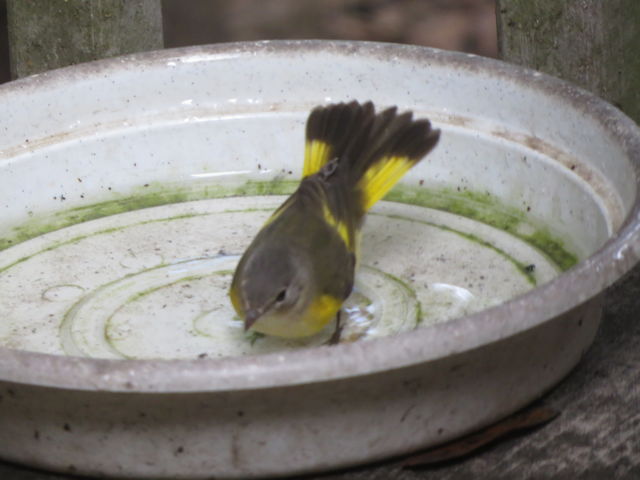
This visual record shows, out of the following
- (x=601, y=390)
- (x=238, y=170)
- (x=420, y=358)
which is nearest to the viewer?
(x=420, y=358)

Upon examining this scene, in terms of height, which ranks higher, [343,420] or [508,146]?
[508,146]

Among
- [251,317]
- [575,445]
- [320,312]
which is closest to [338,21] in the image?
[320,312]

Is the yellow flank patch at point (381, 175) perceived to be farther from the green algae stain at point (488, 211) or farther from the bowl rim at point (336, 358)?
the bowl rim at point (336, 358)

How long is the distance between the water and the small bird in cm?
15

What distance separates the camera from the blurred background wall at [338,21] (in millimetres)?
6379

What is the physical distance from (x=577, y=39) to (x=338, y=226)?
3.58 ft

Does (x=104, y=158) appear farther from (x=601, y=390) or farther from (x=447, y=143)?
(x=601, y=390)

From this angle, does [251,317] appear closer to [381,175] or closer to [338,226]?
[338,226]

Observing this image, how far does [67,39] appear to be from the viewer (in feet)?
11.5

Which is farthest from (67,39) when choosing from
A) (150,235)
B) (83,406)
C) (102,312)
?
(83,406)

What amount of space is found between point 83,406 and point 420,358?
520 millimetres

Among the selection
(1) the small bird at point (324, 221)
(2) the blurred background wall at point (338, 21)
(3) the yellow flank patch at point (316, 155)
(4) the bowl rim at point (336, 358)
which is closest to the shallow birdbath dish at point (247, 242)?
(4) the bowl rim at point (336, 358)

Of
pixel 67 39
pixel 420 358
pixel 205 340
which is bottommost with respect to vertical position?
pixel 205 340

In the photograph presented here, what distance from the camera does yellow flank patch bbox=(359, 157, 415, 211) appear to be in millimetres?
2867
